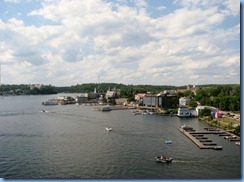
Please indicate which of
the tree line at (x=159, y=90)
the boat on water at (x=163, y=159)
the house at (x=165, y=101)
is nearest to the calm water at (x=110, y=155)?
the boat on water at (x=163, y=159)

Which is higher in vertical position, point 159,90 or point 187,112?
point 159,90

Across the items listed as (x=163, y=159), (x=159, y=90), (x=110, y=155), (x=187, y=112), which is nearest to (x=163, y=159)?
(x=163, y=159)

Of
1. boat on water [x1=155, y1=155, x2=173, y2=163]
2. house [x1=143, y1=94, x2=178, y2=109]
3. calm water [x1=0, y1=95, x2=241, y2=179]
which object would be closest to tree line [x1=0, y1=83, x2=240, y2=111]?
house [x1=143, y1=94, x2=178, y2=109]

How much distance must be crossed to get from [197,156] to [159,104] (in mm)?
18801

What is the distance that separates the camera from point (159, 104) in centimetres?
2864

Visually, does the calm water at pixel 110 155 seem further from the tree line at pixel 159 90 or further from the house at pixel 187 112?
the tree line at pixel 159 90

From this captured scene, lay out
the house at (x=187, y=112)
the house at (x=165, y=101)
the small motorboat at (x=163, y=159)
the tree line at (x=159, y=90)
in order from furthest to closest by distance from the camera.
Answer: the house at (x=165, y=101) < the tree line at (x=159, y=90) < the house at (x=187, y=112) < the small motorboat at (x=163, y=159)

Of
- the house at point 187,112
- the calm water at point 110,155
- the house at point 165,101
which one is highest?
the house at point 165,101

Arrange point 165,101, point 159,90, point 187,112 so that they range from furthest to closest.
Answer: point 159,90, point 165,101, point 187,112

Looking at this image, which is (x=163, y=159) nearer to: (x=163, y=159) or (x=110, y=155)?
(x=163, y=159)

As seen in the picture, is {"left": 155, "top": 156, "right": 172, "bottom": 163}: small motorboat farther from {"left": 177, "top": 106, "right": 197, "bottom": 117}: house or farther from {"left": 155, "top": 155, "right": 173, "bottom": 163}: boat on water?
{"left": 177, "top": 106, "right": 197, "bottom": 117}: house

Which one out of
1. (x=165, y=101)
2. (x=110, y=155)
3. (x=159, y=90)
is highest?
(x=159, y=90)

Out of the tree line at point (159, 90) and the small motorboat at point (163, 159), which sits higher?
the tree line at point (159, 90)

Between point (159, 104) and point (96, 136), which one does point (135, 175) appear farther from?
point (159, 104)
